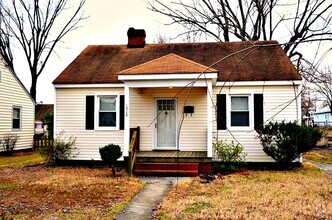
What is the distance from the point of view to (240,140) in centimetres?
1288

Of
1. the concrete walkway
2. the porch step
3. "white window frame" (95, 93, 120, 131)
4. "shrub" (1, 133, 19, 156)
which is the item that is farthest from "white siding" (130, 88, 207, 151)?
"shrub" (1, 133, 19, 156)

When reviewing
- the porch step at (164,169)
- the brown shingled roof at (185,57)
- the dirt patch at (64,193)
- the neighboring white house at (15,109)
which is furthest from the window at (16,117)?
the porch step at (164,169)

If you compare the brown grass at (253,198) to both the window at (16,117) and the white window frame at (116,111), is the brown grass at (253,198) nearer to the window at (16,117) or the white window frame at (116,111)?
the white window frame at (116,111)

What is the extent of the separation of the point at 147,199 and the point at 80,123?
6.57 metres

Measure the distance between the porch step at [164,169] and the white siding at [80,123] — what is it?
2.01 metres

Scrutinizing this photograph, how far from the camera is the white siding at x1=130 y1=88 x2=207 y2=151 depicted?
13305 mm

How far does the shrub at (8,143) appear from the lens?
18312 millimetres

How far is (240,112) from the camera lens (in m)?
12.9

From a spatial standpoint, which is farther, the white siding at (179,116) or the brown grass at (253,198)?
the white siding at (179,116)

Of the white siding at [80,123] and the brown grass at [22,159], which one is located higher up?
the white siding at [80,123]

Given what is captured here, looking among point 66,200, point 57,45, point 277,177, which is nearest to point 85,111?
point 66,200

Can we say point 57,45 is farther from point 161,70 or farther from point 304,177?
point 304,177

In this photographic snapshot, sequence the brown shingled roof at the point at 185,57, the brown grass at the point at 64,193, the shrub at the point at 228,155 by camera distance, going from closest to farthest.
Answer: the brown grass at the point at 64,193 → the shrub at the point at 228,155 → the brown shingled roof at the point at 185,57

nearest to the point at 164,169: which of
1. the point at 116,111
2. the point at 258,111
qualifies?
the point at 116,111
